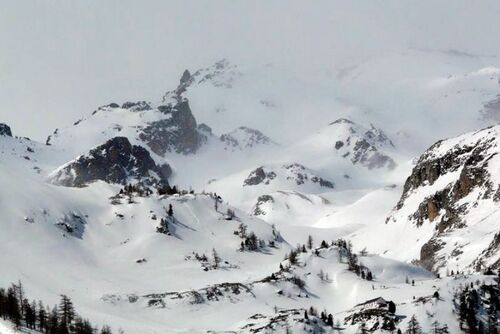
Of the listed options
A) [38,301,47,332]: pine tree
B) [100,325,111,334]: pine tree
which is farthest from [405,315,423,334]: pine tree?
[38,301,47,332]: pine tree

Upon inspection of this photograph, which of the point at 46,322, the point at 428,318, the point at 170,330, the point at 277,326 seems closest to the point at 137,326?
the point at 170,330

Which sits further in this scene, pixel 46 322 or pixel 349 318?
pixel 349 318

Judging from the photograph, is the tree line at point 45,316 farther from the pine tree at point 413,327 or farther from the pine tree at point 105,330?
the pine tree at point 413,327

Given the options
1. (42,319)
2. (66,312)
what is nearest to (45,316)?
(42,319)

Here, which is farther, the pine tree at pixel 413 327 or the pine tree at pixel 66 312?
the pine tree at pixel 413 327

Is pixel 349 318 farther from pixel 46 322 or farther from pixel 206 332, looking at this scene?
pixel 46 322

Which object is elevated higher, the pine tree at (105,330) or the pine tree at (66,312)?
the pine tree at (66,312)

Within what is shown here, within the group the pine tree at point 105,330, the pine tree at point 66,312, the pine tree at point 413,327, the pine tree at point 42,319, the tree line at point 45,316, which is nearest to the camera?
the tree line at point 45,316

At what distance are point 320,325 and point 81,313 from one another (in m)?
59.6

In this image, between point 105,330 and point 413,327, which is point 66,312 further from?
point 413,327

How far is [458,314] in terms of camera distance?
626 ft

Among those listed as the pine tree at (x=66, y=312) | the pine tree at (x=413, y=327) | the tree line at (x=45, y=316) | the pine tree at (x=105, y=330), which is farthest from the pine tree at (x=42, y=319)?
the pine tree at (x=413, y=327)

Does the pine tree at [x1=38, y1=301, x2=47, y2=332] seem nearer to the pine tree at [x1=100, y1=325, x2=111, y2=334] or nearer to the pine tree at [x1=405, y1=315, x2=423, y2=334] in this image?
the pine tree at [x1=100, y1=325, x2=111, y2=334]

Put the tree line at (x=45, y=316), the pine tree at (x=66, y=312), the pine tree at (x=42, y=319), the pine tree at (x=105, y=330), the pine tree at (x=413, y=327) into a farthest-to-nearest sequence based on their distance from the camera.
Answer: the pine tree at (x=413, y=327), the pine tree at (x=66, y=312), the pine tree at (x=105, y=330), the pine tree at (x=42, y=319), the tree line at (x=45, y=316)
